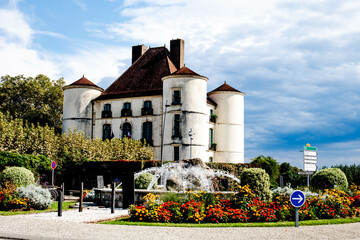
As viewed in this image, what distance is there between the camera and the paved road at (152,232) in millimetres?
12133

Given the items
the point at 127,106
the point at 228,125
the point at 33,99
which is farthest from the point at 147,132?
the point at 33,99

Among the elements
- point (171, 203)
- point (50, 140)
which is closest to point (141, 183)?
point (171, 203)

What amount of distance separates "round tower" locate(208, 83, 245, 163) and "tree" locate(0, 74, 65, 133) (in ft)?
75.0

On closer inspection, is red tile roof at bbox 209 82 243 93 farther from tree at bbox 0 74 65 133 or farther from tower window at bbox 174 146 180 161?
tree at bbox 0 74 65 133

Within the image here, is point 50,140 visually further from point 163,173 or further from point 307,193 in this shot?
point 307,193

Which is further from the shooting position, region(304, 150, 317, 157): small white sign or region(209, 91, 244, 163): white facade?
region(209, 91, 244, 163): white facade

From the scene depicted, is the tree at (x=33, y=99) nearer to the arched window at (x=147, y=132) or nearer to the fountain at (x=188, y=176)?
the arched window at (x=147, y=132)

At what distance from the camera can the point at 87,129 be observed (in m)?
53.5

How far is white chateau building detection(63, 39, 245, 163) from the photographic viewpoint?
47.2m

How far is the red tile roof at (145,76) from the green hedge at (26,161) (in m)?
18.1

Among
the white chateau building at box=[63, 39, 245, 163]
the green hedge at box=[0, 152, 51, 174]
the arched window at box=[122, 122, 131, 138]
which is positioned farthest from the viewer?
the arched window at box=[122, 122, 131, 138]

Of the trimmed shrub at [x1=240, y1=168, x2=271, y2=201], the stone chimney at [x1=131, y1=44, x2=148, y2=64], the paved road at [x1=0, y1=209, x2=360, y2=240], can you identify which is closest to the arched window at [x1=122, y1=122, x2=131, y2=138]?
the stone chimney at [x1=131, y1=44, x2=148, y2=64]

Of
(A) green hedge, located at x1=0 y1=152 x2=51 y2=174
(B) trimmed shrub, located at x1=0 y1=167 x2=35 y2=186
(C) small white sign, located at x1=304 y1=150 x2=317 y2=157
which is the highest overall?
(C) small white sign, located at x1=304 y1=150 x2=317 y2=157

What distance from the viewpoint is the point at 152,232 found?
42.2ft
